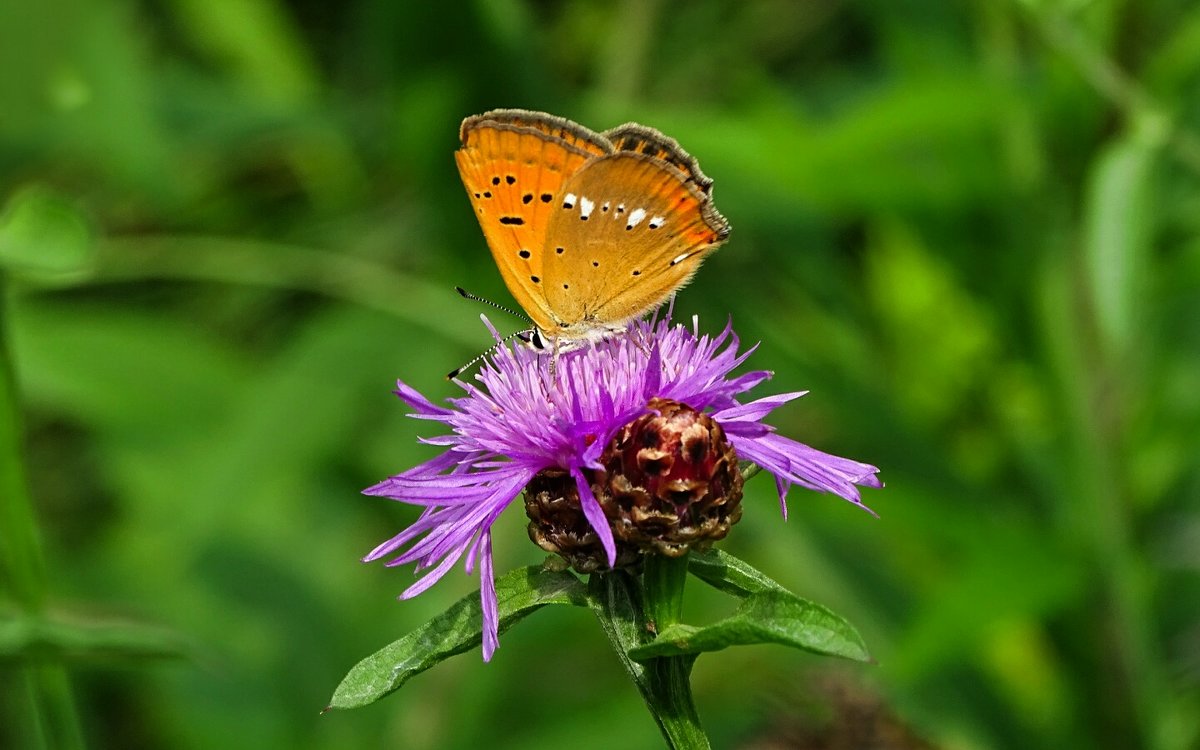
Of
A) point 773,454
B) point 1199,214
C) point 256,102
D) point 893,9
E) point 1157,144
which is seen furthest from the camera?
point 256,102

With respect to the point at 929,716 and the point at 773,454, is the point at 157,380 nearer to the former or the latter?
the point at 929,716

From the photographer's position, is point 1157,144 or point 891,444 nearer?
point 1157,144

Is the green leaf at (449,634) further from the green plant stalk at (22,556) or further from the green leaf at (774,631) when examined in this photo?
the green plant stalk at (22,556)

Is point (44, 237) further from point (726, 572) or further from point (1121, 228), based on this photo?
point (1121, 228)

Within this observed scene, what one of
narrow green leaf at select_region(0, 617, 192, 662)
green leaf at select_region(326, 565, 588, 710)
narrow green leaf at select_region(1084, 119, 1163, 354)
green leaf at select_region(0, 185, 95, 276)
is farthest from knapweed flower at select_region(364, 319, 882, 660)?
narrow green leaf at select_region(1084, 119, 1163, 354)

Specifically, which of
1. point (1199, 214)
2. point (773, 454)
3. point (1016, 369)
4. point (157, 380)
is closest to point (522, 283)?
point (773, 454)

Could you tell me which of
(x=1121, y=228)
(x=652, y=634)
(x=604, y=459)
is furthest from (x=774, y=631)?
(x=1121, y=228)

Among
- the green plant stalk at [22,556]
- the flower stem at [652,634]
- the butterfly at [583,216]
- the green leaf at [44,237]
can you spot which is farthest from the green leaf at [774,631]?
the green leaf at [44,237]

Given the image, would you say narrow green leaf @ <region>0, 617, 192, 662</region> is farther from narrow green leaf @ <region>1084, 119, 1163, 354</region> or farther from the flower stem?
narrow green leaf @ <region>1084, 119, 1163, 354</region>
